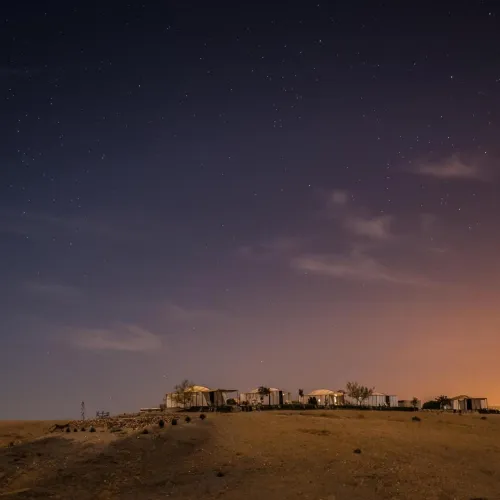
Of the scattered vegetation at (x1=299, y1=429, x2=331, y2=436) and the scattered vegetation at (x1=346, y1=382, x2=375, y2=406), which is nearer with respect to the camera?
the scattered vegetation at (x1=299, y1=429, x2=331, y2=436)

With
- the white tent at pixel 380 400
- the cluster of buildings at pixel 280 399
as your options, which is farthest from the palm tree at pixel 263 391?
the white tent at pixel 380 400

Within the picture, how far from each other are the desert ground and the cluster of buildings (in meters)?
36.5

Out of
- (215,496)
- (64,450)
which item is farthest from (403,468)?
(64,450)

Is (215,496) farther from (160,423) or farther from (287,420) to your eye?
(287,420)

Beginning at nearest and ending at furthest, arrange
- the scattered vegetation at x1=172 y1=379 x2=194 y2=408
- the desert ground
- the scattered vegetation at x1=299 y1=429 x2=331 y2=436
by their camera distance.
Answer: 1. the desert ground
2. the scattered vegetation at x1=299 y1=429 x2=331 y2=436
3. the scattered vegetation at x1=172 y1=379 x2=194 y2=408

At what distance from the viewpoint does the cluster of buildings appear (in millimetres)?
82938

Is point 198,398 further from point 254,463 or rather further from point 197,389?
point 254,463

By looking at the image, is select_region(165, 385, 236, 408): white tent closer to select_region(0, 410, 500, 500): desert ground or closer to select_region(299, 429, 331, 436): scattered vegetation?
select_region(0, 410, 500, 500): desert ground

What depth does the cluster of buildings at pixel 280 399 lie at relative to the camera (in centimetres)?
8294

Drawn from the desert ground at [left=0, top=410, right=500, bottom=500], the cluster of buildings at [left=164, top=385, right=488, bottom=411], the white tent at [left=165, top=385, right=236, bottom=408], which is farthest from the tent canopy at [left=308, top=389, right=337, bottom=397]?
the desert ground at [left=0, top=410, right=500, bottom=500]

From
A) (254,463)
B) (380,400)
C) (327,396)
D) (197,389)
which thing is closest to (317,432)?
(254,463)

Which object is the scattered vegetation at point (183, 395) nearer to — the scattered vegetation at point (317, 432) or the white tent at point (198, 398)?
the white tent at point (198, 398)

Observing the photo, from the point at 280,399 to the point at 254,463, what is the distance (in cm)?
5526

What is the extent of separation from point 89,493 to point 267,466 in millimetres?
10253
